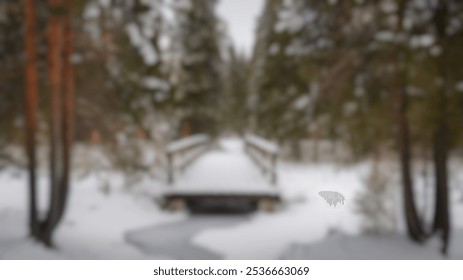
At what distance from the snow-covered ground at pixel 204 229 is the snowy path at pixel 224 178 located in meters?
0.60

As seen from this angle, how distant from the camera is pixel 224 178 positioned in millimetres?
→ 8547

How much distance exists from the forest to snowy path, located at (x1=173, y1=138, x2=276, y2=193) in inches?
36.0

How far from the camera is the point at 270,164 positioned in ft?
24.8

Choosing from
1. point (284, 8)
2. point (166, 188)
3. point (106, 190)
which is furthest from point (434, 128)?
point (106, 190)

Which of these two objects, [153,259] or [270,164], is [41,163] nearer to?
[153,259]

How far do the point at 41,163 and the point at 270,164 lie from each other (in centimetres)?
442

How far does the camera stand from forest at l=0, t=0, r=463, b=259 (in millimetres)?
5008

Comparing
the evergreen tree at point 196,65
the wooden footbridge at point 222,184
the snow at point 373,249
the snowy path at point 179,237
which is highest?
the evergreen tree at point 196,65

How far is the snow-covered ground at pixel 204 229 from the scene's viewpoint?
5.47 metres

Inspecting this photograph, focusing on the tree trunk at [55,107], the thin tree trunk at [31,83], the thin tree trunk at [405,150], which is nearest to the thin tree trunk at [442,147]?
the thin tree trunk at [405,150]

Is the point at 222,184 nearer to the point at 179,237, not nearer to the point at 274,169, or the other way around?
the point at 274,169

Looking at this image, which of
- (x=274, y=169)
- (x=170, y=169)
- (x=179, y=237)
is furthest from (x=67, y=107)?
(x=274, y=169)

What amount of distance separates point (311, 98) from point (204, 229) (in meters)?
3.23

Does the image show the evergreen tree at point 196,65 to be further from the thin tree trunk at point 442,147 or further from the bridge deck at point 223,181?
the thin tree trunk at point 442,147
